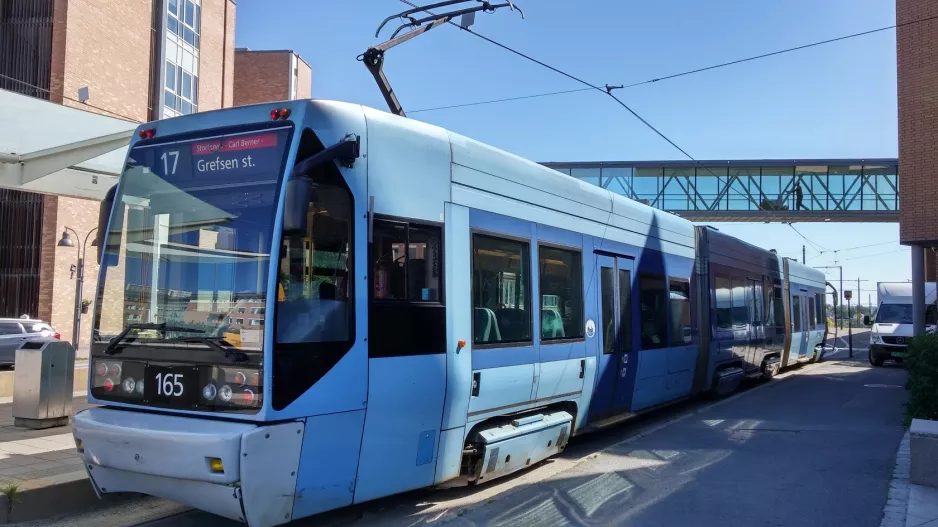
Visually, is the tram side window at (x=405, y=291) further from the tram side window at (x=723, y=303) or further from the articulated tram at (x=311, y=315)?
the tram side window at (x=723, y=303)

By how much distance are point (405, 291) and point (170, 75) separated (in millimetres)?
29823

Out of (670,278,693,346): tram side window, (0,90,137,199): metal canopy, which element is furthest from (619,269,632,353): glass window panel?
(0,90,137,199): metal canopy

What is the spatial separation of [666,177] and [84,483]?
37.6 meters

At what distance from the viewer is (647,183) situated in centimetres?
4097

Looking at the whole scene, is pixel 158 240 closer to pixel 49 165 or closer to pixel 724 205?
pixel 49 165

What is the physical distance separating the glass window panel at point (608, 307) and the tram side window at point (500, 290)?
1893 millimetres

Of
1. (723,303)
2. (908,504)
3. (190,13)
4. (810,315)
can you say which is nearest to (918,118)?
(723,303)

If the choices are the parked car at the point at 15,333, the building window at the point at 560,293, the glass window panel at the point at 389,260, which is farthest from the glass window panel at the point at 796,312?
the parked car at the point at 15,333

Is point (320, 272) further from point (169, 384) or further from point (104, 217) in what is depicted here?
point (104, 217)

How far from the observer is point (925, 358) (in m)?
9.30

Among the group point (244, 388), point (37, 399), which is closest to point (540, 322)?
point (244, 388)

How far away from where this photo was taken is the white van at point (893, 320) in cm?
2266

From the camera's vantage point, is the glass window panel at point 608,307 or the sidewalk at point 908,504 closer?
the sidewalk at point 908,504

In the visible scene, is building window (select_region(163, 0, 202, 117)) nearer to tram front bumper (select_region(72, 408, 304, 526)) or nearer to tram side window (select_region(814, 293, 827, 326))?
tram side window (select_region(814, 293, 827, 326))
